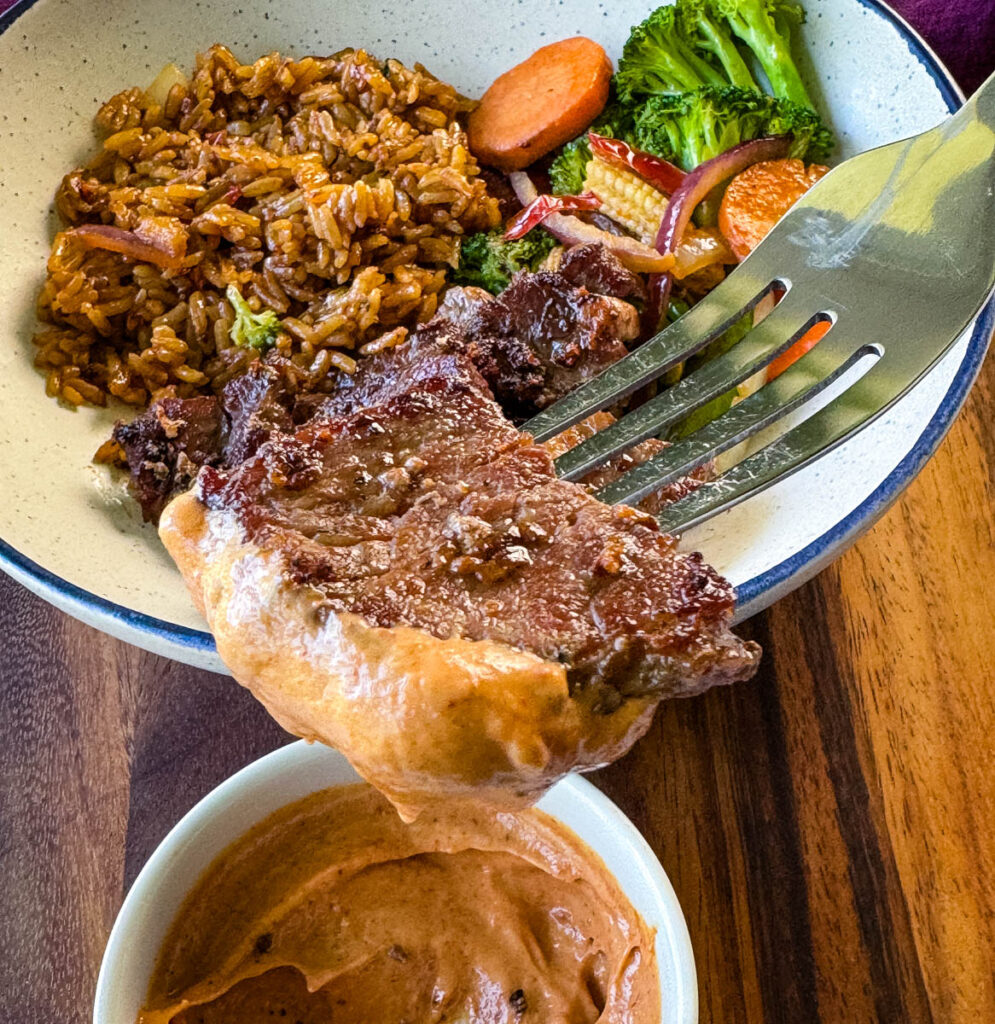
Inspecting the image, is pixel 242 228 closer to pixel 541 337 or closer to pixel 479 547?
pixel 541 337

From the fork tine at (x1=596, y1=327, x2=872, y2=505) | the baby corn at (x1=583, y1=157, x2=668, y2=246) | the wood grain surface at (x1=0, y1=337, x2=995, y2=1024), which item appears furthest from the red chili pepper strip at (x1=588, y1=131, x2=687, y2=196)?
the wood grain surface at (x1=0, y1=337, x2=995, y2=1024)

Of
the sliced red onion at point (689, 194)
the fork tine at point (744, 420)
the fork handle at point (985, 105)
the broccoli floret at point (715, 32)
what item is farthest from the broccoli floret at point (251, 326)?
the fork handle at point (985, 105)

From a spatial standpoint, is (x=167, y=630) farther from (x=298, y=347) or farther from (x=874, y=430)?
(x=874, y=430)

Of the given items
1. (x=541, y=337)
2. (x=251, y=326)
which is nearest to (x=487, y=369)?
(x=541, y=337)

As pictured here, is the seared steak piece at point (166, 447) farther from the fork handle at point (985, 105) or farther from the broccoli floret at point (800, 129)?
the fork handle at point (985, 105)

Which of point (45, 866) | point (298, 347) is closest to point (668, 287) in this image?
point (298, 347)
